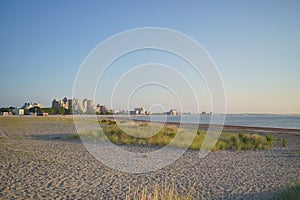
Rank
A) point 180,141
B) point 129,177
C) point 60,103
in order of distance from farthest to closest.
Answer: point 60,103, point 180,141, point 129,177

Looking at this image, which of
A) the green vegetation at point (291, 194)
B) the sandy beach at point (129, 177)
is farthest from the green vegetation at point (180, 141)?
the green vegetation at point (291, 194)

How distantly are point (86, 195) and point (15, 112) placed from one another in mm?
119963

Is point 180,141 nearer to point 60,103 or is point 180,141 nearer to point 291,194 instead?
point 291,194

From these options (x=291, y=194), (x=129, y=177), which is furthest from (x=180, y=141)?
(x=291, y=194)

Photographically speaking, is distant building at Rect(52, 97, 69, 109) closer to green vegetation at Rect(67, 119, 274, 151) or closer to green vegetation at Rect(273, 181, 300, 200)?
green vegetation at Rect(67, 119, 274, 151)

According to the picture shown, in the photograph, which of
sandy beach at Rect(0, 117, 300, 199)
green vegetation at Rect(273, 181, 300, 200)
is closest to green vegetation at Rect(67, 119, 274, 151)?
sandy beach at Rect(0, 117, 300, 199)

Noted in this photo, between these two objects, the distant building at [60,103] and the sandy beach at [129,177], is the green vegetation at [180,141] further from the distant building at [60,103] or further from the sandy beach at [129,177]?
the distant building at [60,103]

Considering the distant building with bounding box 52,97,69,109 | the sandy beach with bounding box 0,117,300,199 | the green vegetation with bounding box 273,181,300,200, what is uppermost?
the distant building with bounding box 52,97,69,109

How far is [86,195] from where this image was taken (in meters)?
5.78

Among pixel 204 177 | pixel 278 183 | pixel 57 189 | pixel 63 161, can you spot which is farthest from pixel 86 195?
pixel 278 183

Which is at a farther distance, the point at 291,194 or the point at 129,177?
the point at 129,177

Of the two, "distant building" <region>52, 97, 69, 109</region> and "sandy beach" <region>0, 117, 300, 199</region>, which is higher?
"distant building" <region>52, 97, 69, 109</region>

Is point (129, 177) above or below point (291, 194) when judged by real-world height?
below

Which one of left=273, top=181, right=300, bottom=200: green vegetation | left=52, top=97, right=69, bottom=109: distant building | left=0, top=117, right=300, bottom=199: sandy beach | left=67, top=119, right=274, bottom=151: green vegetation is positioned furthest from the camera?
left=52, top=97, right=69, bottom=109: distant building
